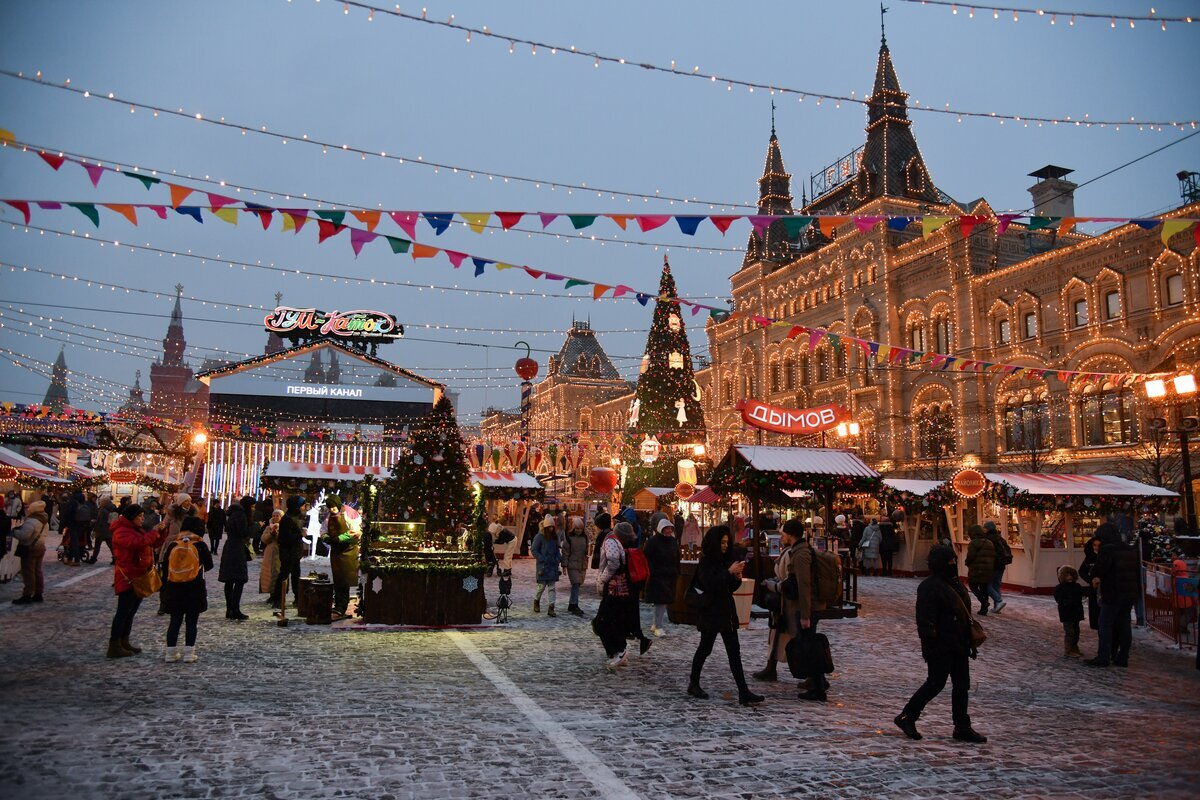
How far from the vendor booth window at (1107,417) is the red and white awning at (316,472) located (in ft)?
81.5

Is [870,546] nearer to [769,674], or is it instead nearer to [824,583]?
[769,674]

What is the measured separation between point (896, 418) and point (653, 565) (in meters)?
29.5

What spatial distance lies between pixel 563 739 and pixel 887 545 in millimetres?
19057

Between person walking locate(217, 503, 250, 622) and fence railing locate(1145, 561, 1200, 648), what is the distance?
1308 cm

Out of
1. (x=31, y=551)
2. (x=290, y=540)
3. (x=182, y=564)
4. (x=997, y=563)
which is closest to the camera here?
(x=182, y=564)

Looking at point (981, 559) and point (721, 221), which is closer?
point (721, 221)

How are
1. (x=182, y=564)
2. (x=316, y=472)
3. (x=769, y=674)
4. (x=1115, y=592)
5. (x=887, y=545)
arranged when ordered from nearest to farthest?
(x=769, y=674), (x=182, y=564), (x=1115, y=592), (x=887, y=545), (x=316, y=472)

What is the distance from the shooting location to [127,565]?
892 cm

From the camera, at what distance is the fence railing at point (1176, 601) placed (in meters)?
11.3

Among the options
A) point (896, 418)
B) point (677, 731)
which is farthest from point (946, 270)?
point (677, 731)

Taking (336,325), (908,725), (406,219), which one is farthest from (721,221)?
(336,325)

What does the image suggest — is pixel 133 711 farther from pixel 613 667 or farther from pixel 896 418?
pixel 896 418

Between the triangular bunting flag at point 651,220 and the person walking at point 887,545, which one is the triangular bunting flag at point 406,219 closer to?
the triangular bunting flag at point 651,220

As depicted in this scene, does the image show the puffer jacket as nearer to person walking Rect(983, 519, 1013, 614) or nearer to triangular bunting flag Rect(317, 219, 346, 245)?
person walking Rect(983, 519, 1013, 614)
